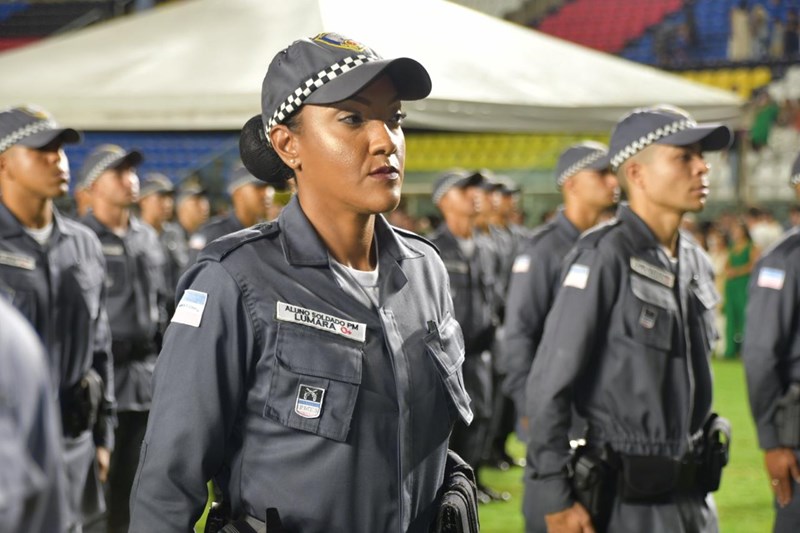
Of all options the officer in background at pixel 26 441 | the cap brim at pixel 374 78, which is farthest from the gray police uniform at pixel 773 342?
the officer in background at pixel 26 441

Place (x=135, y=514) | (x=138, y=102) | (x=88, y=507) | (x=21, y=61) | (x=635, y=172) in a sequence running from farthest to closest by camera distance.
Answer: (x=21, y=61), (x=138, y=102), (x=88, y=507), (x=635, y=172), (x=135, y=514)

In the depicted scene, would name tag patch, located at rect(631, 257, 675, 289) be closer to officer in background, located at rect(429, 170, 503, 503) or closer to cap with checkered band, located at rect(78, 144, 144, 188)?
officer in background, located at rect(429, 170, 503, 503)

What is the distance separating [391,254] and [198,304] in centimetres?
46

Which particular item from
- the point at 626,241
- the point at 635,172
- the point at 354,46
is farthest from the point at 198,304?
the point at 635,172

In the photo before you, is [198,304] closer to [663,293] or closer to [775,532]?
[663,293]

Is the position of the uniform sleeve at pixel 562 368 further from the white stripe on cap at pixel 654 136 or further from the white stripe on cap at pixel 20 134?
the white stripe on cap at pixel 20 134

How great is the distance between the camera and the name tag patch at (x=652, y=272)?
3.79m

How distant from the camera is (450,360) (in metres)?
2.43

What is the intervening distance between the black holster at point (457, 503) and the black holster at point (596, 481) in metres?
1.17

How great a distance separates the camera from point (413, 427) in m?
2.29

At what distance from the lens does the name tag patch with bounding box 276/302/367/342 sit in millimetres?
2232

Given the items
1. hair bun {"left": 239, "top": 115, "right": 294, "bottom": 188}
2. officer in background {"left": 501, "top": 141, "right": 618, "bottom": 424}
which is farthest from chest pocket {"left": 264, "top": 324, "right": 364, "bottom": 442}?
officer in background {"left": 501, "top": 141, "right": 618, "bottom": 424}

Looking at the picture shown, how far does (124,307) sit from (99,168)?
3.86ft

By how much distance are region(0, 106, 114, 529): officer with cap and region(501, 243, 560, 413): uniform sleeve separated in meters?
2.19
